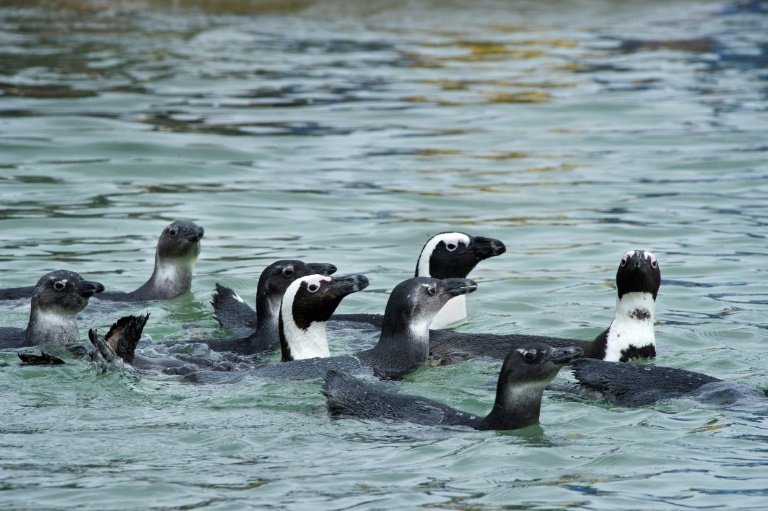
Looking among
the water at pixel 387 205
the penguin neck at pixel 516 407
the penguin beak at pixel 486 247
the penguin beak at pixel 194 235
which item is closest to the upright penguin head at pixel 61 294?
the water at pixel 387 205

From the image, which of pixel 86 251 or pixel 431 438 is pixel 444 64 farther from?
pixel 431 438

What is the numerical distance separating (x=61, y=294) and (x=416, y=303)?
2.55m

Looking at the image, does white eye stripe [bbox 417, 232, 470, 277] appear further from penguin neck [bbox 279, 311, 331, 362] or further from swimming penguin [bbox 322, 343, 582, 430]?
swimming penguin [bbox 322, 343, 582, 430]

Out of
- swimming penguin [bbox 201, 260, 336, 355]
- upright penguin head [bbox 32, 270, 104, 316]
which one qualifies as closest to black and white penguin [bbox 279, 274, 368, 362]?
swimming penguin [bbox 201, 260, 336, 355]

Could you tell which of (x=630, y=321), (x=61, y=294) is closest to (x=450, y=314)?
(x=630, y=321)

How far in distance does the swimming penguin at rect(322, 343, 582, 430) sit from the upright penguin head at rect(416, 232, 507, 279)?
2.71 meters

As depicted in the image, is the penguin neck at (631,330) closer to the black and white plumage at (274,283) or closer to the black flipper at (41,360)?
the black and white plumage at (274,283)

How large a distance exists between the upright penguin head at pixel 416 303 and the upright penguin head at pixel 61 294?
2194mm

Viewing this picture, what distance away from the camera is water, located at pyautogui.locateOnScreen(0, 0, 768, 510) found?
21.8 ft

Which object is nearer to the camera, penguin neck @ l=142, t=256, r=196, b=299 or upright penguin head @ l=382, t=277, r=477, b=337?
upright penguin head @ l=382, t=277, r=477, b=337

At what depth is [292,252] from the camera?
12.5 meters

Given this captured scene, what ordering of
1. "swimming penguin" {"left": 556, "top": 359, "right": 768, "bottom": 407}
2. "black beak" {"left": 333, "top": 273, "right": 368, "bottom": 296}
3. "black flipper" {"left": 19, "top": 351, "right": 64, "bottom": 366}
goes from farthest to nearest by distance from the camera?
"black beak" {"left": 333, "top": 273, "right": 368, "bottom": 296}, "black flipper" {"left": 19, "top": 351, "right": 64, "bottom": 366}, "swimming penguin" {"left": 556, "top": 359, "right": 768, "bottom": 407}

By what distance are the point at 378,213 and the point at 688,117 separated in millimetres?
6594

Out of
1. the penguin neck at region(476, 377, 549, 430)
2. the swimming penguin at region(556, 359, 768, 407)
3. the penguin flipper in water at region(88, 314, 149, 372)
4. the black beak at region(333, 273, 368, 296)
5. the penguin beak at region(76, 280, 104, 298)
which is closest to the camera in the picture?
the penguin neck at region(476, 377, 549, 430)
